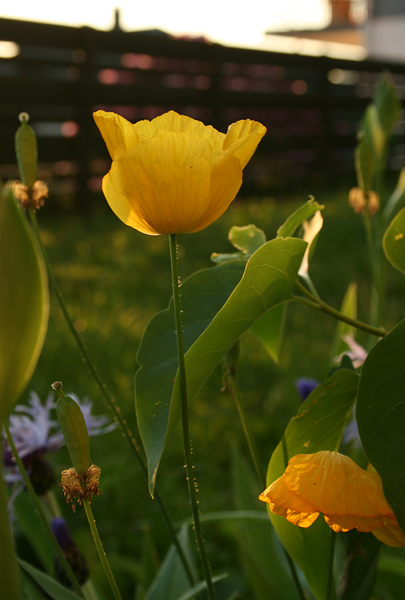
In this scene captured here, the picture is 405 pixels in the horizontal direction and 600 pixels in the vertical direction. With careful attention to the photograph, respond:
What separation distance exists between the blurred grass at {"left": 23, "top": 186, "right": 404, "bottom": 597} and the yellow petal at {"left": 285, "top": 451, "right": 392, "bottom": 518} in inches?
15.5

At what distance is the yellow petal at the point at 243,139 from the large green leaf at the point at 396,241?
11 centimetres

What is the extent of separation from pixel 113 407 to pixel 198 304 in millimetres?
100

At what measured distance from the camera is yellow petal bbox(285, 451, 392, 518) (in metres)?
0.31

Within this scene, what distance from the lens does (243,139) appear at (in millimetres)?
329

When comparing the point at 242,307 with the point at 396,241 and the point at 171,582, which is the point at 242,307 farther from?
the point at 171,582

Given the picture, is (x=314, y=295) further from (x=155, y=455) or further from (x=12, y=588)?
(x=12, y=588)

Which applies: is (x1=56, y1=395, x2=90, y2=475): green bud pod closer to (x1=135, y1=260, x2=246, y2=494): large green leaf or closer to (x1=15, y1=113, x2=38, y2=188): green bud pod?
(x1=135, y1=260, x2=246, y2=494): large green leaf

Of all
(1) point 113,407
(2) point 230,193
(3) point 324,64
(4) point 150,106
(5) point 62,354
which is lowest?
(5) point 62,354

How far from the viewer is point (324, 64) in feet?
19.6

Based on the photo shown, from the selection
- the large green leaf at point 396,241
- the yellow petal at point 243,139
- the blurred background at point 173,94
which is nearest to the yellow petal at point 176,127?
the yellow petal at point 243,139

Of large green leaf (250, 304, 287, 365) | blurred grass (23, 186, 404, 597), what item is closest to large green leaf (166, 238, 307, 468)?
large green leaf (250, 304, 287, 365)

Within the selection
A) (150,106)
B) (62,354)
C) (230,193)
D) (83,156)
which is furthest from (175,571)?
(150,106)

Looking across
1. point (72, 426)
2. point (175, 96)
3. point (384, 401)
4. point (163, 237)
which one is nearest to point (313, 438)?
point (384, 401)

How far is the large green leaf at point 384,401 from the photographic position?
1.09 feet
